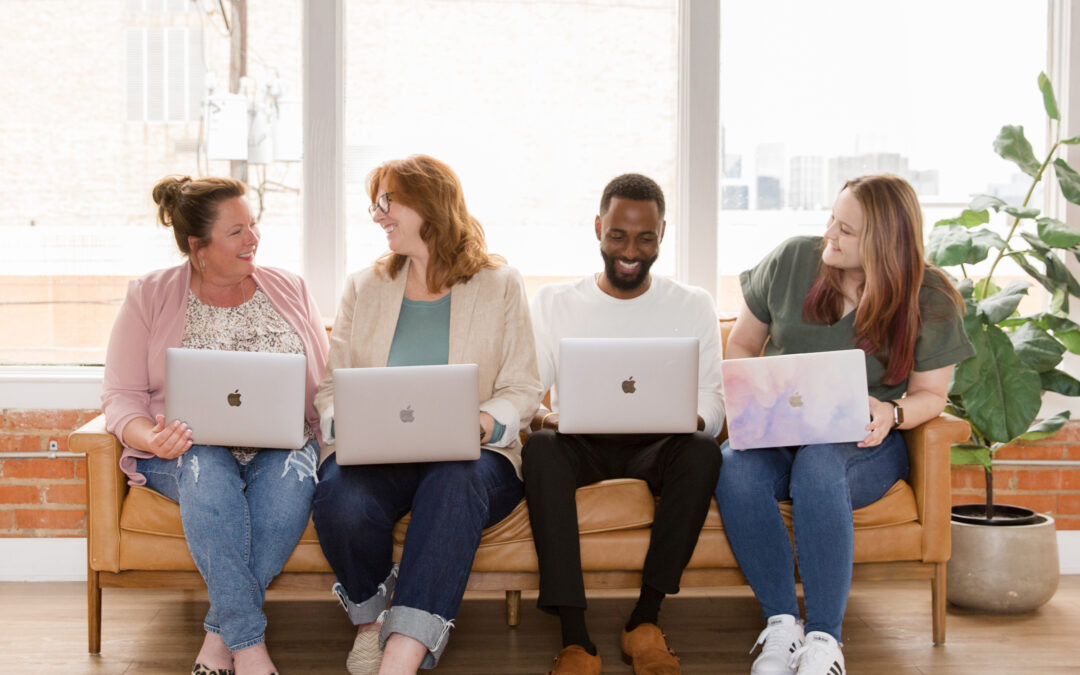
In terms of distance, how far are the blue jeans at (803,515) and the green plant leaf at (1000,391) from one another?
466 millimetres

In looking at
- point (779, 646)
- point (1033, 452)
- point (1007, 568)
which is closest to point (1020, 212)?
point (1033, 452)

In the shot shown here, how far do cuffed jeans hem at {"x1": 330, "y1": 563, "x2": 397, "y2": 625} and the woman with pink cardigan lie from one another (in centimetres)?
16

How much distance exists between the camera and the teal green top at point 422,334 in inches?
98.0

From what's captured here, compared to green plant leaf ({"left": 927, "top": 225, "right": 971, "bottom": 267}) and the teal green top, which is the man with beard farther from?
green plant leaf ({"left": 927, "top": 225, "right": 971, "bottom": 267})

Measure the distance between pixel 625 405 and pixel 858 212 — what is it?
78 cm

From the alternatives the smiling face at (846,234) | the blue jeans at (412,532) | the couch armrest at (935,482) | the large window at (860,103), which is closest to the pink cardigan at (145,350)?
the blue jeans at (412,532)

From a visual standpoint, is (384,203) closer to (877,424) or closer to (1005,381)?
(877,424)

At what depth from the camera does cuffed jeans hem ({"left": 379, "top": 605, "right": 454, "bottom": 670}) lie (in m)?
2.05

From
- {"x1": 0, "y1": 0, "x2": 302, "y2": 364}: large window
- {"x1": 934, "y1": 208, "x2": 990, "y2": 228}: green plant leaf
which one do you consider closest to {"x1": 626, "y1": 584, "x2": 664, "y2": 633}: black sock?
{"x1": 934, "y1": 208, "x2": 990, "y2": 228}: green plant leaf

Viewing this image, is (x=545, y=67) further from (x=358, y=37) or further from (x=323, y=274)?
(x=323, y=274)

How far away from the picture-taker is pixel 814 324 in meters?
2.53

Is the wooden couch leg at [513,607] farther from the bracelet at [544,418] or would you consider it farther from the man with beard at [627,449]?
the bracelet at [544,418]

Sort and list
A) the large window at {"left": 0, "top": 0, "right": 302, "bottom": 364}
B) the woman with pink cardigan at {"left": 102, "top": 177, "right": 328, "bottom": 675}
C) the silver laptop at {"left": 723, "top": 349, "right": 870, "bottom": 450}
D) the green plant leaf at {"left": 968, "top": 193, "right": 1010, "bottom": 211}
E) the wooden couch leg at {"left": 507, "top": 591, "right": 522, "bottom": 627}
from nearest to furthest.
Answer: the woman with pink cardigan at {"left": 102, "top": 177, "right": 328, "bottom": 675} < the silver laptop at {"left": 723, "top": 349, "right": 870, "bottom": 450} < the wooden couch leg at {"left": 507, "top": 591, "right": 522, "bottom": 627} < the green plant leaf at {"left": 968, "top": 193, "right": 1010, "bottom": 211} < the large window at {"left": 0, "top": 0, "right": 302, "bottom": 364}

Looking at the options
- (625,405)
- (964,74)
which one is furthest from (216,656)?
(964,74)
